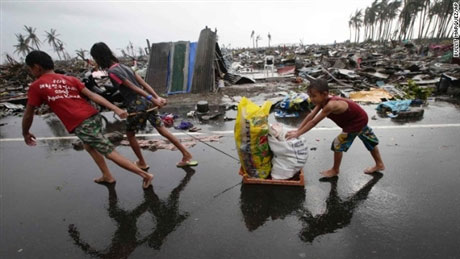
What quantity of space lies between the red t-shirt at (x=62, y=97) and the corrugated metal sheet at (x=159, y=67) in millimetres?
7552

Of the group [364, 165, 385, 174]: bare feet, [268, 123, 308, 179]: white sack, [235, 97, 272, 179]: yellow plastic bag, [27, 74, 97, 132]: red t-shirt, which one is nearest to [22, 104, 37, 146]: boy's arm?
[27, 74, 97, 132]: red t-shirt

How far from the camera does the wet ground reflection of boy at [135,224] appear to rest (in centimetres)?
235

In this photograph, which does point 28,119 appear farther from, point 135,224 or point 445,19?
point 445,19

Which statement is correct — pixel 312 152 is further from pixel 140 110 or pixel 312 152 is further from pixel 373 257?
pixel 140 110

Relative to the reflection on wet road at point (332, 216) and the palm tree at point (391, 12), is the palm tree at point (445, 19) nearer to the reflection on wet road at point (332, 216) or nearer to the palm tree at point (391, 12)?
the palm tree at point (391, 12)

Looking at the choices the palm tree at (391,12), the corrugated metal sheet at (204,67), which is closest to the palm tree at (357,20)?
the palm tree at (391,12)

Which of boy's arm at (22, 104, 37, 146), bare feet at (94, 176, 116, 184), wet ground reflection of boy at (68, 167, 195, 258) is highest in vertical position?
boy's arm at (22, 104, 37, 146)

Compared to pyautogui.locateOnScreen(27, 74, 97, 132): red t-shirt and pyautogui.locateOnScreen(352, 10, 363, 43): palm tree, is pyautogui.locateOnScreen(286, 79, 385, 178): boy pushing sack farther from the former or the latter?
pyautogui.locateOnScreen(352, 10, 363, 43): palm tree

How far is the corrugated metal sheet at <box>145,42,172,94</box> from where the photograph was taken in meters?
10.4

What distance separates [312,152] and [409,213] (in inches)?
70.8

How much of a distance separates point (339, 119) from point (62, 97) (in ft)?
11.1

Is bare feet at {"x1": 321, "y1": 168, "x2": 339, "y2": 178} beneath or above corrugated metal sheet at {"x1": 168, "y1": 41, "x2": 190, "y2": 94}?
beneath

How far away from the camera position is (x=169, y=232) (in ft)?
8.29

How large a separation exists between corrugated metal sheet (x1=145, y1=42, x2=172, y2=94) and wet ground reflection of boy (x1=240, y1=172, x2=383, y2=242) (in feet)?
27.2
